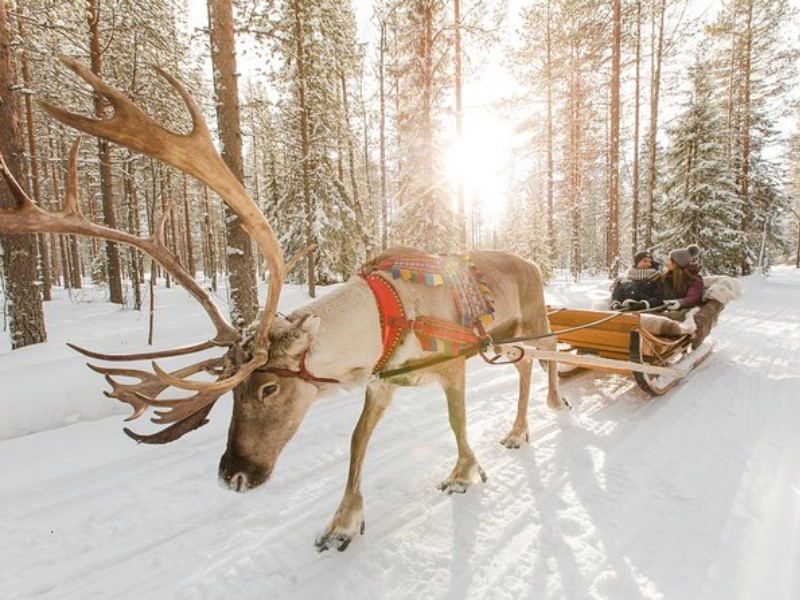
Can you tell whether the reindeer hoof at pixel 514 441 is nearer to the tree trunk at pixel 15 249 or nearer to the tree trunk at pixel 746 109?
the tree trunk at pixel 15 249

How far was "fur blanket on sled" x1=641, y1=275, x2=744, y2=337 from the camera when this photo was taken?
5.49m

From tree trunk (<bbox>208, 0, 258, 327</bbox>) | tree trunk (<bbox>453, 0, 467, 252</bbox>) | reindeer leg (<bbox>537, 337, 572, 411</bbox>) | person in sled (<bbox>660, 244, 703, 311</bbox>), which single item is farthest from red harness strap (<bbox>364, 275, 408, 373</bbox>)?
tree trunk (<bbox>453, 0, 467, 252</bbox>)

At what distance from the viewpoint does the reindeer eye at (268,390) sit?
92.4 inches

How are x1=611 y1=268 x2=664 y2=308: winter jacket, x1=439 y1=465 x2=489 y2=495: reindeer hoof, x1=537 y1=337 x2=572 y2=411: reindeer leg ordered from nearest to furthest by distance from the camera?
x1=439 y1=465 x2=489 y2=495: reindeer hoof
x1=537 y1=337 x2=572 y2=411: reindeer leg
x1=611 y1=268 x2=664 y2=308: winter jacket

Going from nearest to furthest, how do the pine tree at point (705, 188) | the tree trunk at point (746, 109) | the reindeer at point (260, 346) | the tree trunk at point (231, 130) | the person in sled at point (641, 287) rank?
1. the reindeer at point (260, 346)
2. the tree trunk at point (231, 130)
3. the person in sled at point (641, 287)
4. the pine tree at point (705, 188)
5. the tree trunk at point (746, 109)

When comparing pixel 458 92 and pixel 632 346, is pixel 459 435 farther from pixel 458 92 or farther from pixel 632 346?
pixel 458 92

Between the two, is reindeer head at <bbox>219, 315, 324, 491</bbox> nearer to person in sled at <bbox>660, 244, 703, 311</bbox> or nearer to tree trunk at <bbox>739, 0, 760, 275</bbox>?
person in sled at <bbox>660, 244, 703, 311</bbox>

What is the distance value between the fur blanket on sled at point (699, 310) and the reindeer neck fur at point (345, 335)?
4304 mm

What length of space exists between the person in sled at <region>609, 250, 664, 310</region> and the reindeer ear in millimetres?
6345

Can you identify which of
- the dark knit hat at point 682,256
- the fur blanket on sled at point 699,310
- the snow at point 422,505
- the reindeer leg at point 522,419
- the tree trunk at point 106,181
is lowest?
the snow at point 422,505

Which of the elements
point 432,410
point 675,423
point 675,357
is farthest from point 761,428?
point 432,410

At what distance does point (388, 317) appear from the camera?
2703 mm

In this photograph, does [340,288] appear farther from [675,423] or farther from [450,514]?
[675,423]

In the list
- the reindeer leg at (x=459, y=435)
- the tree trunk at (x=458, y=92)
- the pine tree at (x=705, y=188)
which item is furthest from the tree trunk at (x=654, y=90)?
the reindeer leg at (x=459, y=435)
